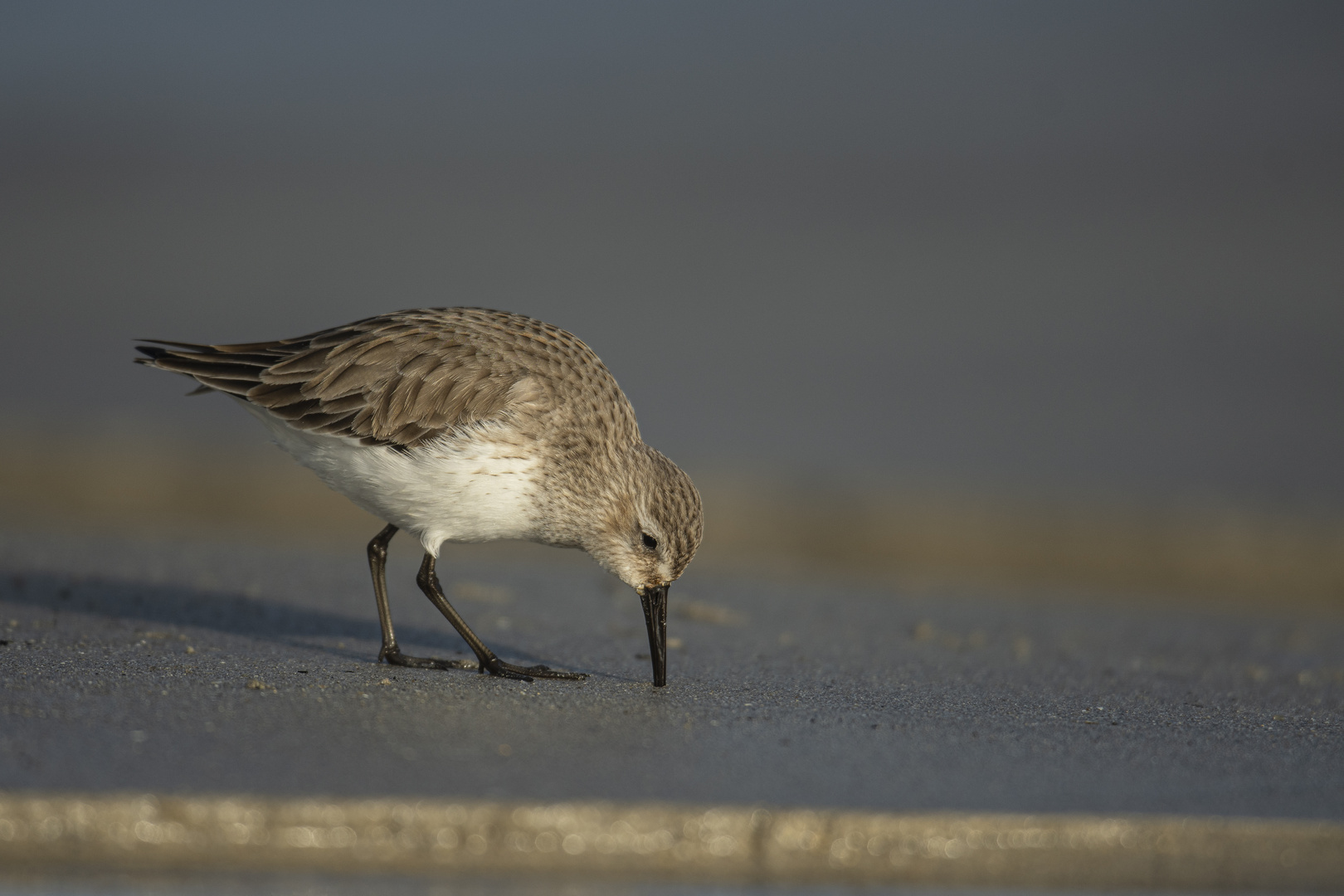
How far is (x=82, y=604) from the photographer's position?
5.34 metres

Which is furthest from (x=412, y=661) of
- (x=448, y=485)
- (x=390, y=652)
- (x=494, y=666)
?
(x=448, y=485)

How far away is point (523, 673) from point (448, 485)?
713 mm

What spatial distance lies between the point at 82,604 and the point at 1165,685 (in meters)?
4.36

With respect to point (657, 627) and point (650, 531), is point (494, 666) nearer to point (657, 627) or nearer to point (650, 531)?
point (657, 627)

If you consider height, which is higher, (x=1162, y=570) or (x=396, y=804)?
(x=1162, y=570)

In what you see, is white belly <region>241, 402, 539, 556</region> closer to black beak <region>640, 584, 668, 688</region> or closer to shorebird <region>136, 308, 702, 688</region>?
shorebird <region>136, 308, 702, 688</region>

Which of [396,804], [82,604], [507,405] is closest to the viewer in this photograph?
[396,804]

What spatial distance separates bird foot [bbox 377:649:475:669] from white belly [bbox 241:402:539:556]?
408mm

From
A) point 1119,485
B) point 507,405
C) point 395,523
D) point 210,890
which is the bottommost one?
point 210,890

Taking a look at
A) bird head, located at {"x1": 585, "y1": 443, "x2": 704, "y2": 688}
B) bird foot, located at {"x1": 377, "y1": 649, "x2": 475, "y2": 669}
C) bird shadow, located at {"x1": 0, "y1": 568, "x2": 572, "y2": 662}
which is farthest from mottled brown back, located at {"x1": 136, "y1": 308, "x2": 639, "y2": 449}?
bird shadow, located at {"x1": 0, "y1": 568, "x2": 572, "y2": 662}

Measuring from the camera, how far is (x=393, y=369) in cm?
482

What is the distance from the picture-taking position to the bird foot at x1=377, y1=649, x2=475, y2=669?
180 inches

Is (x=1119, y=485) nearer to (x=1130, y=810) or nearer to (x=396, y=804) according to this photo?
(x=1130, y=810)

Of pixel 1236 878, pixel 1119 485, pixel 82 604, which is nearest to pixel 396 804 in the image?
pixel 1236 878
